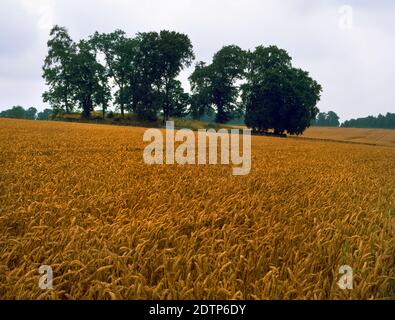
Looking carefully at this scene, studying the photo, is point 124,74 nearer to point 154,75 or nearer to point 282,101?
point 154,75

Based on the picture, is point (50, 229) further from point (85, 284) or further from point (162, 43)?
point (162, 43)

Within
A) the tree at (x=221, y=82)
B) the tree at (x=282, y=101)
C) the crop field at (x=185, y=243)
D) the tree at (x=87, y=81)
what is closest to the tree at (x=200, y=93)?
the tree at (x=221, y=82)

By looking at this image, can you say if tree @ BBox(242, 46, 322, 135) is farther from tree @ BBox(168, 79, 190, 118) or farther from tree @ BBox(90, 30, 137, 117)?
tree @ BBox(90, 30, 137, 117)

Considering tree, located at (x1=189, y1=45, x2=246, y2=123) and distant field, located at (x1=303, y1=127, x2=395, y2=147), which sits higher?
tree, located at (x1=189, y1=45, x2=246, y2=123)

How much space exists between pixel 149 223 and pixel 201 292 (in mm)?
1541

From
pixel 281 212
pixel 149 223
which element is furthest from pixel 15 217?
pixel 281 212

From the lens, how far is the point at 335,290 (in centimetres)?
286

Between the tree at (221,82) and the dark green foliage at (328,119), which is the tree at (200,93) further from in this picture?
the dark green foliage at (328,119)

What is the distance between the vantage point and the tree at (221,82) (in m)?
77.1

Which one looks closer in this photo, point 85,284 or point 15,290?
point 15,290

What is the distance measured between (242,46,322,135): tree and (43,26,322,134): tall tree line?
43cm

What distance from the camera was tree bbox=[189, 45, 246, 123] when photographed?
7712cm

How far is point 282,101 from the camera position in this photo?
6016 cm

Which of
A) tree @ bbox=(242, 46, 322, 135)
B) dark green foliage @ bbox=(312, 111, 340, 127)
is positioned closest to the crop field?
tree @ bbox=(242, 46, 322, 135)
